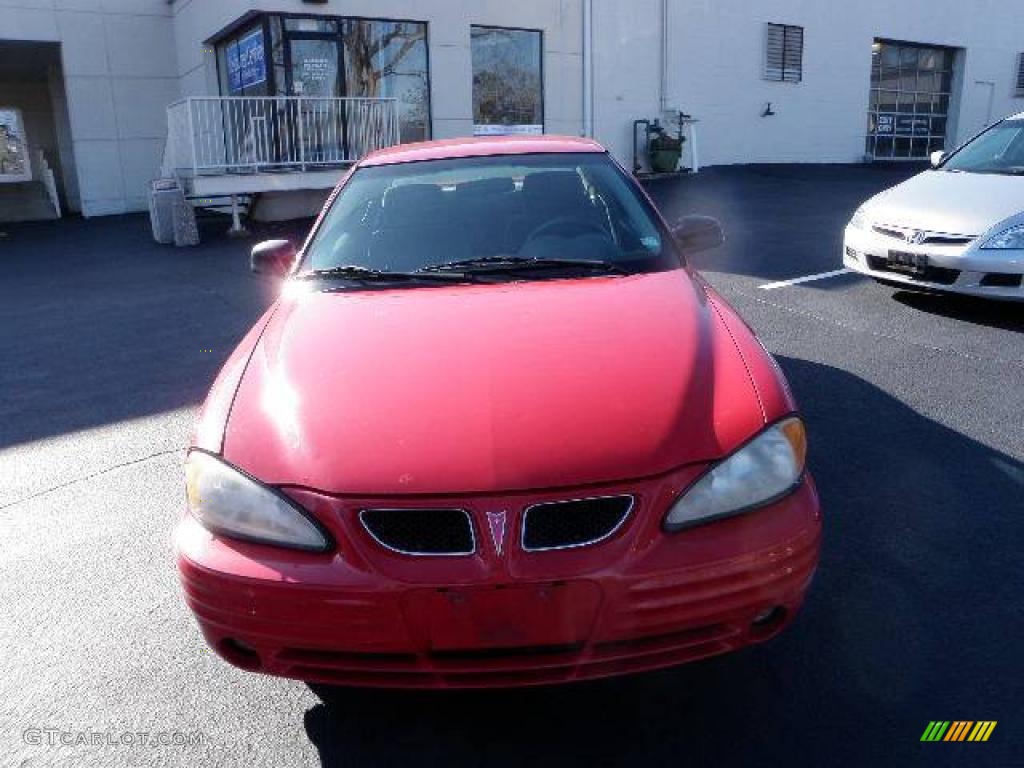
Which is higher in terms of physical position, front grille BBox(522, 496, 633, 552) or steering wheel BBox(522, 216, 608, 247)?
steering wheel BBox(522, 216, 608, 247)

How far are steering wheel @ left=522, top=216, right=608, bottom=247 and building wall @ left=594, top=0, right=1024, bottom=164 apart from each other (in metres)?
14.6

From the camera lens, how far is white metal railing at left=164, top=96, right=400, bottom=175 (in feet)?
42.0

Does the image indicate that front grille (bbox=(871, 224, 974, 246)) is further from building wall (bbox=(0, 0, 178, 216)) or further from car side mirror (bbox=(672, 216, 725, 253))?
building wall (bbox=(0, 0, 178, 216))

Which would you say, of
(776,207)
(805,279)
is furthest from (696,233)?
(776,207)

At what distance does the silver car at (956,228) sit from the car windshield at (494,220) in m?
3.28

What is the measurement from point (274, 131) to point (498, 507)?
12789 mm

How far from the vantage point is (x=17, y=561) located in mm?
3240

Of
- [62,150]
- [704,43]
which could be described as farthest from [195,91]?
[704,43]

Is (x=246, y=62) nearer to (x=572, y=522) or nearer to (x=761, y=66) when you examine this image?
(x=761, y=66)

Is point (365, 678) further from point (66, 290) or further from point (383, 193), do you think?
point (66, 290)

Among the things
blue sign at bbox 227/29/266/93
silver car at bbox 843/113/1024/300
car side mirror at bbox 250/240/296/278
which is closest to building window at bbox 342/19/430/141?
blue sign at bbox 227/29/266/93

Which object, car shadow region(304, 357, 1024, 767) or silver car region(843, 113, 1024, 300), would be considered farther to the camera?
silver car region(843, 113, 1024, 300)

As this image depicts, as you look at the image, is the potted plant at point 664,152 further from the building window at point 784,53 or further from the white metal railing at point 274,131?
the white metal railing at point 274,131

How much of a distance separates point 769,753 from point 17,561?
2.85 meters
